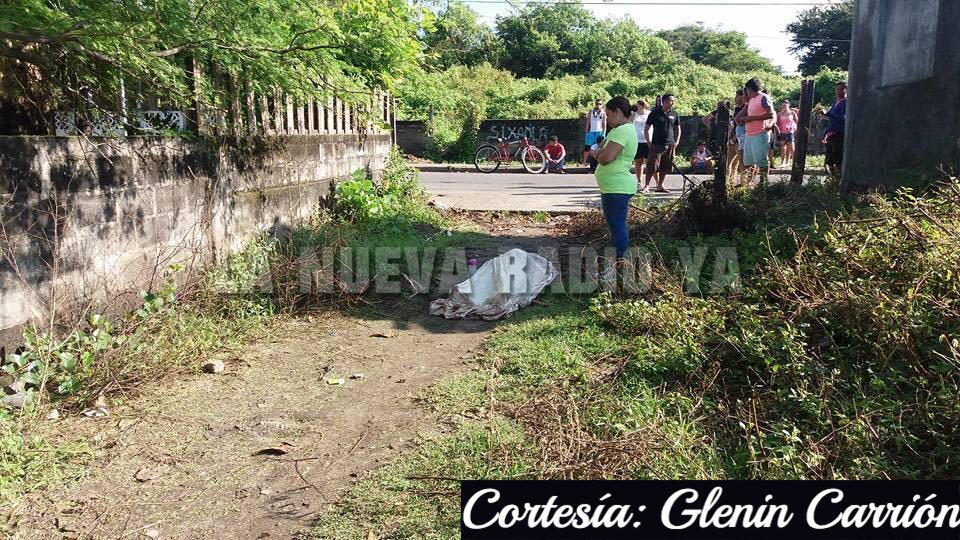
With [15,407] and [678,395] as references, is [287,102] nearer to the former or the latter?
[15,407]

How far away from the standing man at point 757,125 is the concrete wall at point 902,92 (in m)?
1.40

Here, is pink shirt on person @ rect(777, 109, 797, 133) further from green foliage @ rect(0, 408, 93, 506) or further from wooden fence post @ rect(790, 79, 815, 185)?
green foliage @ rect(0, 408, 93, 506)

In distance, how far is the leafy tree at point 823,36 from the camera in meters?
45.8

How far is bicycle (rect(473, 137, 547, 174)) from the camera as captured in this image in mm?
19438

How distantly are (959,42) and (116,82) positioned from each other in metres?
6.32

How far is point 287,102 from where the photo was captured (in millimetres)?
6465

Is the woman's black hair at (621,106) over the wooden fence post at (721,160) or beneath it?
over

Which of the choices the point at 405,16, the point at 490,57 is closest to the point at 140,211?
the point at 405,16

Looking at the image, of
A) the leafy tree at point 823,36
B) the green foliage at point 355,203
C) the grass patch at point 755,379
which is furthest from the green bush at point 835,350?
the leafy tree at point 823,36

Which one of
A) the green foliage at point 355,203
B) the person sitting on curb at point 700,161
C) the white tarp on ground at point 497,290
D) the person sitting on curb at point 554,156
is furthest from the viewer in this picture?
the person sitting on curb at point 554,156

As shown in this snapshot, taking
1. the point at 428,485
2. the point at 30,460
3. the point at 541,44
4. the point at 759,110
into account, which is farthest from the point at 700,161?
the point at 541,44

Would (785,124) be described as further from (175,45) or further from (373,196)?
(175,45)

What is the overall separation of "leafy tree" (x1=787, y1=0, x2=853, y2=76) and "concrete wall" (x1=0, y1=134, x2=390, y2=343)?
48.7 m

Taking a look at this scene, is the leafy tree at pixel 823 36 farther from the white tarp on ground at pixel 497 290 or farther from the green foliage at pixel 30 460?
the green foliage at pixel 30 460
